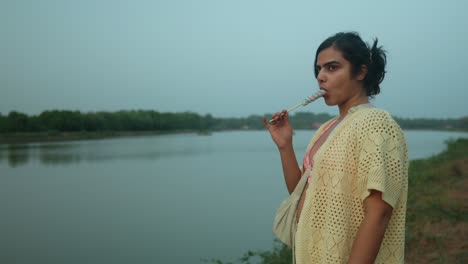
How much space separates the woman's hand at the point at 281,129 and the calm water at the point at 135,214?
4.66m

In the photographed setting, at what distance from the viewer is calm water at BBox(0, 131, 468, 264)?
6.49 meters

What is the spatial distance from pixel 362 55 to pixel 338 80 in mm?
94

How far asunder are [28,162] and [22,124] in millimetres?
2487

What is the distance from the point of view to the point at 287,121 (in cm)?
147

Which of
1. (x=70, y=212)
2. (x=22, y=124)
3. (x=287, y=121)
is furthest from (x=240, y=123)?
(x=287, y=121)

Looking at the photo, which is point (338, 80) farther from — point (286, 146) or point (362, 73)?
point (286, 146)

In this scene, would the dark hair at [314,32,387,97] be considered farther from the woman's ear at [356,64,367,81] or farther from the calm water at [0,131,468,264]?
the calm water at [0,131,468,264]

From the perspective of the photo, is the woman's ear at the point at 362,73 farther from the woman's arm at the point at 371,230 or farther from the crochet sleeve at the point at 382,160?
the woman's arm at the point at 371,230

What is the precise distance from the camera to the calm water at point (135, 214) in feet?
21.3

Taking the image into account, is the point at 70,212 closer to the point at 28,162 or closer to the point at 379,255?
the point at 379,255

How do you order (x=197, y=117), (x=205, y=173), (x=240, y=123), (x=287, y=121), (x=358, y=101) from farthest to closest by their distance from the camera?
1. (x=240, y=123)
2. (x=197, y=117)
3. (x=205, y=173)
4. (x=287, y=121)
5. (x=358, y=101)

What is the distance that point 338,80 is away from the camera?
3.80ft

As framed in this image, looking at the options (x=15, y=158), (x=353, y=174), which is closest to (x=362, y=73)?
(x=353, y=174)

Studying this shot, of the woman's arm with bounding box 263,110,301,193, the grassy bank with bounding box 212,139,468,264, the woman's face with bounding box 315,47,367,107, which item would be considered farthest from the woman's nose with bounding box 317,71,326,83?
the grassy bank with bounding box 212,139,468,264
